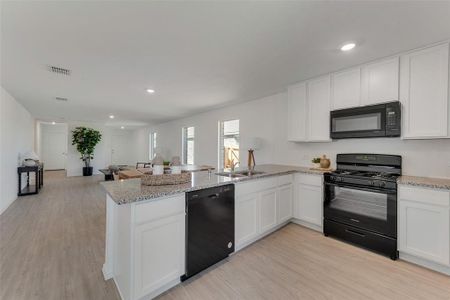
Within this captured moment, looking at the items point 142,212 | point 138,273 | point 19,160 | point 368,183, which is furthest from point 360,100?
point 19,160

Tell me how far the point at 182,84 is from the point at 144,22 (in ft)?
5.55

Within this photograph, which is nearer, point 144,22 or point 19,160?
Answer: point 144,22

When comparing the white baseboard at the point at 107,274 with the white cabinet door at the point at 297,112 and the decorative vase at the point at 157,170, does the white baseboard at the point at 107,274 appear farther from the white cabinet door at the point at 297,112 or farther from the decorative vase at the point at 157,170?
the white cabinet door at the point at 297,112

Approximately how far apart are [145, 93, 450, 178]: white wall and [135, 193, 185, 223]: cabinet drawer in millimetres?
2703

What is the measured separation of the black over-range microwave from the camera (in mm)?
2361

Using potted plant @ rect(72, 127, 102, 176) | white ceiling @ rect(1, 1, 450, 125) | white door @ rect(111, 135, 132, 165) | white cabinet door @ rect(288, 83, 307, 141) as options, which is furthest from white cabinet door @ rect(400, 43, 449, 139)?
white door @ rect(111, 135, 132, 165)

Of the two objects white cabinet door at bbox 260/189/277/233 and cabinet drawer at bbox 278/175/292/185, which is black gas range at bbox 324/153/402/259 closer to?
cabinet drawer at bbox 278/175/292/185

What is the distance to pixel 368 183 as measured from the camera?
237cm

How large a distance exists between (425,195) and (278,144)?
7.77ft

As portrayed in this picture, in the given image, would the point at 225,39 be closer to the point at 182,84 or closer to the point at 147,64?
the point at 147,64

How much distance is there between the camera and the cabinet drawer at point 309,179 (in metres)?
2.90

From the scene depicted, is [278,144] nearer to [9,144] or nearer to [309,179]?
[309,179]

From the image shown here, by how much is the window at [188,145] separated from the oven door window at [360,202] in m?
5.04

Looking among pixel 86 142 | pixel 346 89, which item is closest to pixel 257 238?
pixel 346 89
